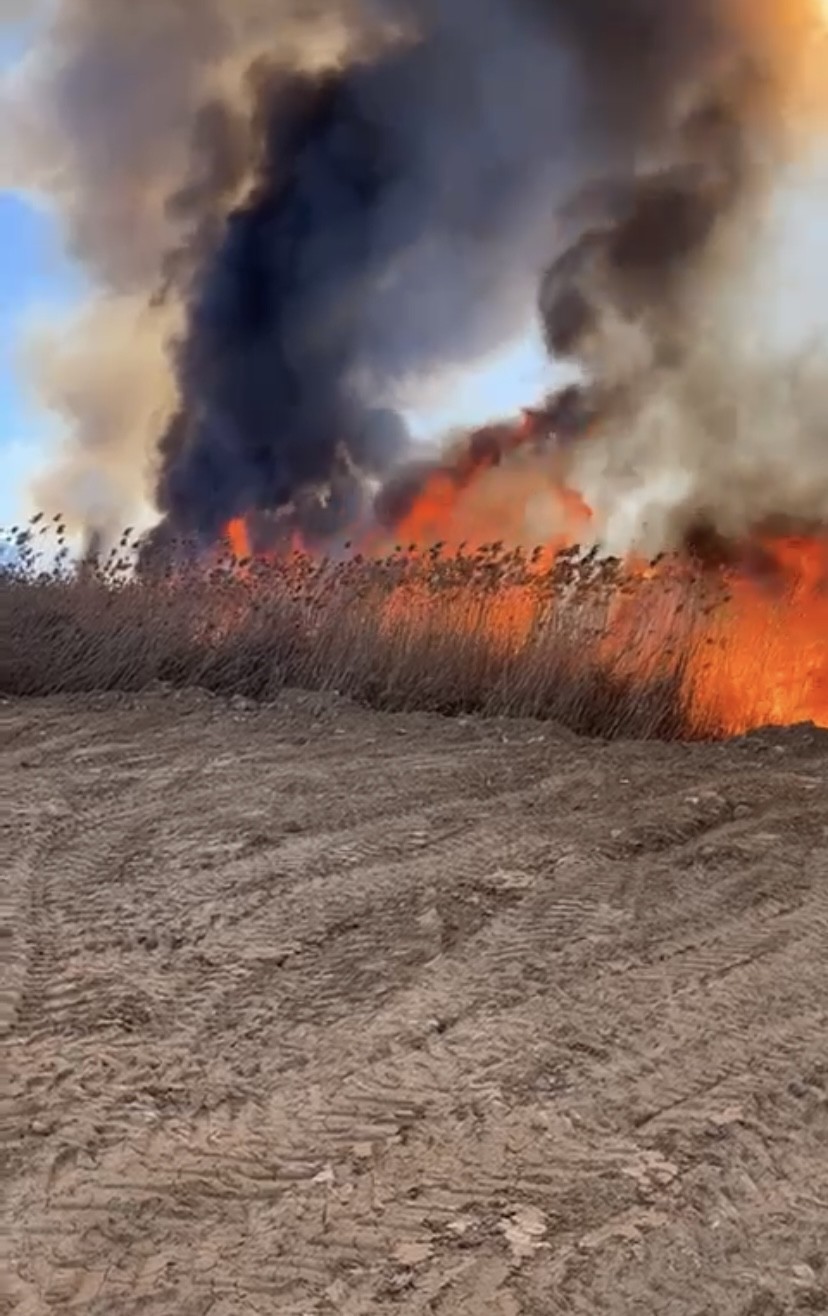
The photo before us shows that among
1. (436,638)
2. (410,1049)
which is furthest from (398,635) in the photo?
(410,1049)

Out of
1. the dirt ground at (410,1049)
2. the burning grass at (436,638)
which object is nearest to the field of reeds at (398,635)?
the burning grass at (436,638)

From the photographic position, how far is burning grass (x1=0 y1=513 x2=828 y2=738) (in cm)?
842

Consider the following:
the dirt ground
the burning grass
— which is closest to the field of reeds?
the burning grass

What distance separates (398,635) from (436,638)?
28cm

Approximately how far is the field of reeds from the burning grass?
0.04 feet

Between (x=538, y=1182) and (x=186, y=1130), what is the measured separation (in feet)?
2.45

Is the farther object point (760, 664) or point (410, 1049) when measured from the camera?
point (760, 664)

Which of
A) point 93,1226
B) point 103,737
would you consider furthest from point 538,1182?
point 103,737

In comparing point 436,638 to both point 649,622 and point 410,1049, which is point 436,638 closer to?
point 649,622

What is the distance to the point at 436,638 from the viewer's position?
8.77m

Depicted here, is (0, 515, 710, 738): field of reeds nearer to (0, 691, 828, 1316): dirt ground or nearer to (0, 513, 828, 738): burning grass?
(0, 513, 828, 738): burning grass

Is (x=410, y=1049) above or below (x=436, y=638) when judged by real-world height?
below

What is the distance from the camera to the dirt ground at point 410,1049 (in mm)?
2262

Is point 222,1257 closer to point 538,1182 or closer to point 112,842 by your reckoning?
point 538,1182
